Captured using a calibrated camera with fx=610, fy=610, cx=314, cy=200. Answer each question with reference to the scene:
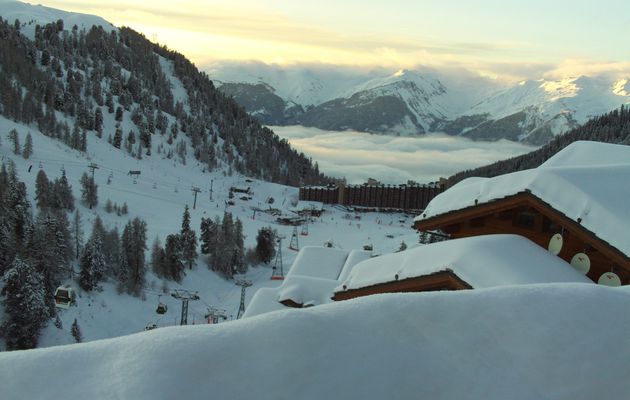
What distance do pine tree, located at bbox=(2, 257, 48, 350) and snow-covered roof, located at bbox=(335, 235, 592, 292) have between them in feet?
121

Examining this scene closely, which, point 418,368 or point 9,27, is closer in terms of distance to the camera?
point 418,368

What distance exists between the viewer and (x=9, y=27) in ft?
598

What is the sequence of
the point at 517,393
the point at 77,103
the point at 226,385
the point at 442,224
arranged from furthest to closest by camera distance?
the point at 77,103 → the point at 442,224 → the point at 517,393 → the point at 226,385

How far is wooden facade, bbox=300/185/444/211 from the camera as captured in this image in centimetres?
16075

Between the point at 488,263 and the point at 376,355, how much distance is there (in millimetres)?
7485

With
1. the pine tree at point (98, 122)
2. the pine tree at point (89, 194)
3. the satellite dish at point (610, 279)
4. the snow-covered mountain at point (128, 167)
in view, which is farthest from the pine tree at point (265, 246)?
the pine tree at point (98, 122)

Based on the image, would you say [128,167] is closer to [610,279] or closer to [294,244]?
[294,244]

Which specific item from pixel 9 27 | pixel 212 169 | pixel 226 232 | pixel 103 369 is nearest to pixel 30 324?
pixel 226 232

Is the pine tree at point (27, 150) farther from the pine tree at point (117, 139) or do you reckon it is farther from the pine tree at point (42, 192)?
the pine tree at point (117, 139)

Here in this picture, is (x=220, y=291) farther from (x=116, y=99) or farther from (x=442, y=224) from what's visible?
(x=116, y=99)

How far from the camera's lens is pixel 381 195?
165 meters

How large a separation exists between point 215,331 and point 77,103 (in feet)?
558

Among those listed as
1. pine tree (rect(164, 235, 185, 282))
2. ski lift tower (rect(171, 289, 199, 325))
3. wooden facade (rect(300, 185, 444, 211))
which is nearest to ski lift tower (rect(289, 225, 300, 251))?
pine tree (rect(164, 235, 185, 282))

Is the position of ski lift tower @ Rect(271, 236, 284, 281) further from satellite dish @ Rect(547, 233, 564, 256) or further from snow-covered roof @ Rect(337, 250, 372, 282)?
satellite dish @ Rect(547, 233, 564, 256)
